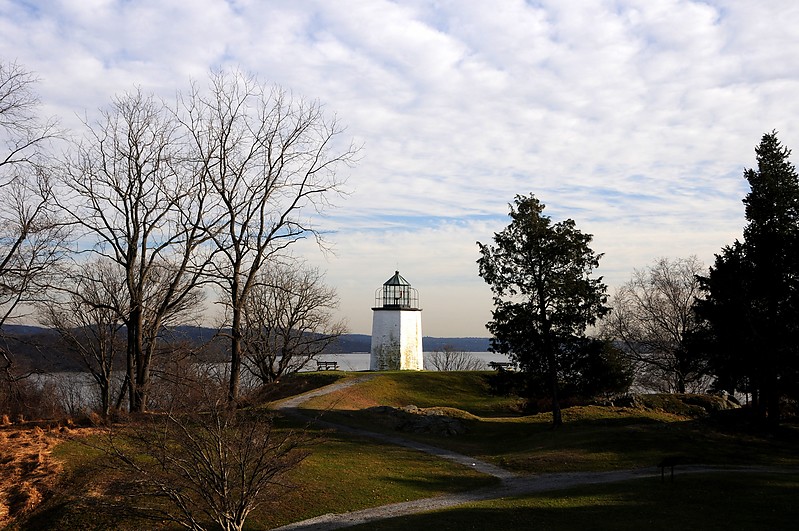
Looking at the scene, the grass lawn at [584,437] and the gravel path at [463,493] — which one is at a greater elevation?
the grass lawn at [584,437]

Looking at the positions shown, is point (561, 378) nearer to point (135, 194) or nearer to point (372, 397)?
point (372, 397)

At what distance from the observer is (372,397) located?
3759cm

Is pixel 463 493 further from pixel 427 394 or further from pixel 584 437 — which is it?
pixel 427 394

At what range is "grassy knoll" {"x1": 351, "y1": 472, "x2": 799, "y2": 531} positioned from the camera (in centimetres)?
1451

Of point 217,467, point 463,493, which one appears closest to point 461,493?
point 463,493

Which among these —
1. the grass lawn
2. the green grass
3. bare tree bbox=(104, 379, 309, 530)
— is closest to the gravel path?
the grass lawn

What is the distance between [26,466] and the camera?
58.8ft

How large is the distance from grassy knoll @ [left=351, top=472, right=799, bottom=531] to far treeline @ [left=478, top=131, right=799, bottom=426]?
9.74 metres

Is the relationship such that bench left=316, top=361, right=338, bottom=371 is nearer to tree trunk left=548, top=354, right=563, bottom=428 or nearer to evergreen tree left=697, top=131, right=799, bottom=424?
tree trunk left=548, top=354, right=563, bottom=428

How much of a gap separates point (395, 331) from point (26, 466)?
34.4m

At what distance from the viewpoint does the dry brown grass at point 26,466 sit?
1619 centimetres

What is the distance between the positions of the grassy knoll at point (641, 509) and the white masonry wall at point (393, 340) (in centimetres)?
3242

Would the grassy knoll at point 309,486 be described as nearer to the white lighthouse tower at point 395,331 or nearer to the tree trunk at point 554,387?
the tree trunk at point 554,387

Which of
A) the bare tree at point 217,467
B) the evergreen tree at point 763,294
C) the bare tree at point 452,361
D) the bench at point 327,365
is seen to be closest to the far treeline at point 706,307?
the evergreen tree at point 763,294
